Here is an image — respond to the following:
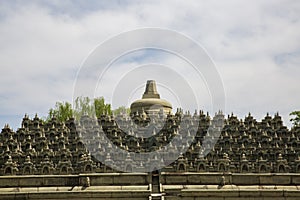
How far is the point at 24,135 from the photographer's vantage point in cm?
4097

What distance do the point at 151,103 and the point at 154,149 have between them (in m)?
13.5

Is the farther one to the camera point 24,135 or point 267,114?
point 267,114

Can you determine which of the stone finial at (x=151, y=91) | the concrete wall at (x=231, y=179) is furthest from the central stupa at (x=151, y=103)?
the concrete wall at (x=231, y=179)

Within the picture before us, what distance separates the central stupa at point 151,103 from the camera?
165 ft

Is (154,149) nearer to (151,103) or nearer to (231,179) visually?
(151,103)

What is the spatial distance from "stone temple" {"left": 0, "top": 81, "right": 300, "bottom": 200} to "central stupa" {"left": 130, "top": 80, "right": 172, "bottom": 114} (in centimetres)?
14

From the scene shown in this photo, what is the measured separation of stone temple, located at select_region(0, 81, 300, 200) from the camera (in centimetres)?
1902

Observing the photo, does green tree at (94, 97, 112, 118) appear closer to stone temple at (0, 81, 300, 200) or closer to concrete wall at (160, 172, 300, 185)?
stone temple at (0, 81, 300, 200)

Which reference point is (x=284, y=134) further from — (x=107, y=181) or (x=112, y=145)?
(x=107, y=181)

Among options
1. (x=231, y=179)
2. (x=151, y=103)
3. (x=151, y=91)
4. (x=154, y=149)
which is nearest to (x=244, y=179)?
(x=231, y=179)

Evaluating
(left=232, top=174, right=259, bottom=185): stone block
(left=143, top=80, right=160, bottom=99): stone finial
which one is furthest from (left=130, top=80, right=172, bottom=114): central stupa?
(left=232, top=174, right=259, bottom=185): stone block

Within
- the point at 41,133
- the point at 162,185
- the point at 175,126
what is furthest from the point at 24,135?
the point at 162,185

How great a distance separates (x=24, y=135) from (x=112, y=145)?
27.2 ft

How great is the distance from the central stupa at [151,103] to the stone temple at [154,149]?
14 centimetres
